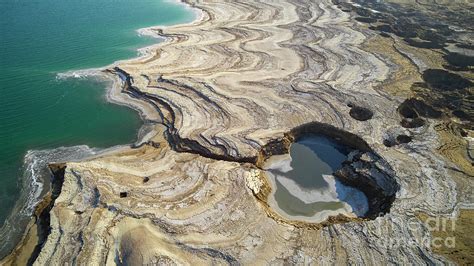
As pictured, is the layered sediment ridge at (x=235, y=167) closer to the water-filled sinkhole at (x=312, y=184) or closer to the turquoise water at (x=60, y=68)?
the water-filled sinkhole at (x=312, y=184)

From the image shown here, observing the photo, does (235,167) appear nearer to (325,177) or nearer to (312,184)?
(312,184)

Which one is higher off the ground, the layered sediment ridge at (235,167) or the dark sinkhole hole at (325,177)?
the layered sediment ridge at (235,167)

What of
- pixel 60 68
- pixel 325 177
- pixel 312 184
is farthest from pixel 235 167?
pixel 60 68

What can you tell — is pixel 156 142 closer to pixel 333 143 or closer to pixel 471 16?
pixel 333 143

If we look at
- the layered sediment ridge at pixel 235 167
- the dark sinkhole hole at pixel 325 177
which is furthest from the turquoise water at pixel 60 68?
the dark sinkhole hole at pixel 325 177

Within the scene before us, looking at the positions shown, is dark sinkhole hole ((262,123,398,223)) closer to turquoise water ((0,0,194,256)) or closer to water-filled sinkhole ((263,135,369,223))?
water-filled sinkhole ((263,135,369,223))

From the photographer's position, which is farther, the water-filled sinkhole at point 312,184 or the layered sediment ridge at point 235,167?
the water-filled sinkhole at point 312,184
